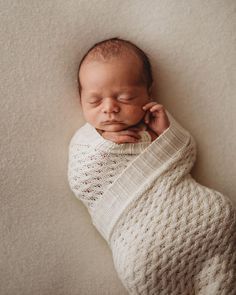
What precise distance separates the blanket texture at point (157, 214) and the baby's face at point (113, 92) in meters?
0.06

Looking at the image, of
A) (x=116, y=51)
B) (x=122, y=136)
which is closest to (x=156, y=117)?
(x=122, y=136)

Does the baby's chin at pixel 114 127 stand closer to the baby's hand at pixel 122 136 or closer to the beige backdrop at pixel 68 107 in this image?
the baby's hand at pixel 122 136

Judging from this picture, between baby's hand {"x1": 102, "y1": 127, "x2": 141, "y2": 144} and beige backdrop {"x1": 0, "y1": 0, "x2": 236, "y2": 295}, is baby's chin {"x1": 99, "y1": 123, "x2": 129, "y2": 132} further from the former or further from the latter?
beige backdrop {"x1": 0, "y1": 0, "x2": 236, "y2": 295}

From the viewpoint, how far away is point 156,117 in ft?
4.20

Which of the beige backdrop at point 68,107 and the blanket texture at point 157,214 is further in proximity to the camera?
the beige backdrop at point 68,107

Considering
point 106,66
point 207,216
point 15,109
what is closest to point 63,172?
point 15,109

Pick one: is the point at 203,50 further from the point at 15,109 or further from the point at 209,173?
the point at 15,109

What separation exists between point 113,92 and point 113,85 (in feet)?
0.07

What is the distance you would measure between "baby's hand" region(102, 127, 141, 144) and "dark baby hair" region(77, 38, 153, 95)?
0.61ft

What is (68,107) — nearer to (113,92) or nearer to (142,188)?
(113,92)

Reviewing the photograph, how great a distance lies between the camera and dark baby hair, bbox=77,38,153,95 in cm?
122

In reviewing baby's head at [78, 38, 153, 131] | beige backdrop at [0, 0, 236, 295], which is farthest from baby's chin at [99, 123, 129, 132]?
beige backdrop at [0, 0, 236, 295]

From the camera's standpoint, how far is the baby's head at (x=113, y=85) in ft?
3.94

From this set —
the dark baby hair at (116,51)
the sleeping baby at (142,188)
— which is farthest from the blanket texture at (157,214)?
the dark baby hair at (116,51)
